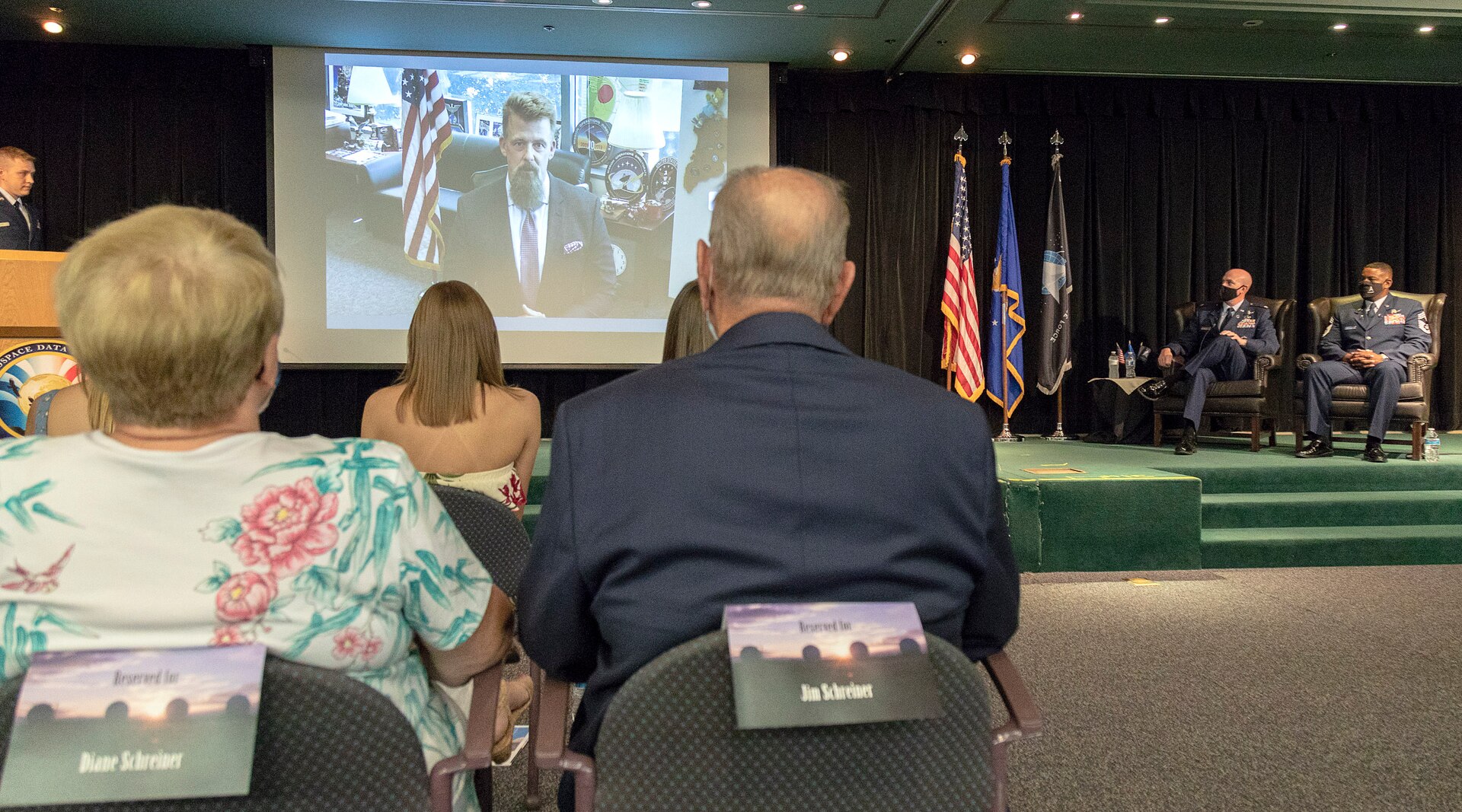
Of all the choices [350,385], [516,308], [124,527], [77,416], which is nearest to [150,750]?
[124,527]

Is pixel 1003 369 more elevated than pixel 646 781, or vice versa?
pixel 1003 369

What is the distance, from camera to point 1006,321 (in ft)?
22.6

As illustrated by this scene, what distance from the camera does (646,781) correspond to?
88 centimetres

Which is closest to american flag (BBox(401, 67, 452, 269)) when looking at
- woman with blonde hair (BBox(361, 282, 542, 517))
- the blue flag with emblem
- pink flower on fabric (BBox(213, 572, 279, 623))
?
the blue flag with emblem

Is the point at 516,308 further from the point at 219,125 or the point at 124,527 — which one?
the point at 124,527

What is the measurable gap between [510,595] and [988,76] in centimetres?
654

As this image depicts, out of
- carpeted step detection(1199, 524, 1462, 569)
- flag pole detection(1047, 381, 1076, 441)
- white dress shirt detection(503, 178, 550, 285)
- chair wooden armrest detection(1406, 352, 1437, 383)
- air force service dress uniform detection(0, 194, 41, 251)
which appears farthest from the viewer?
flag pole detection(1047, 381, 1076, 441)

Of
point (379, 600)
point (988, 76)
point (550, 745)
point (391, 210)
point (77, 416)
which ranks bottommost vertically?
point (550, 745)

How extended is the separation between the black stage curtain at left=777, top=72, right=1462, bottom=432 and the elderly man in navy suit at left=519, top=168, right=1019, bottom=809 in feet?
20.1

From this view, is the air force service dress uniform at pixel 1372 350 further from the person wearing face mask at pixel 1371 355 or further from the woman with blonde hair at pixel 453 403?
the woman with blonde hair at pixel 453 403

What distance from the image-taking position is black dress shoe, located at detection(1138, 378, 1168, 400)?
20.2ft

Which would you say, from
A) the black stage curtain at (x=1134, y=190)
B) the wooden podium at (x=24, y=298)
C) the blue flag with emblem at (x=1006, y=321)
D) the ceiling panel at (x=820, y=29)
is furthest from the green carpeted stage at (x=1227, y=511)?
the ceiling panel at (x=820, y=29)

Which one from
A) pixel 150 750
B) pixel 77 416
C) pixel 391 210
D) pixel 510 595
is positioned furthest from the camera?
pixel 391 210

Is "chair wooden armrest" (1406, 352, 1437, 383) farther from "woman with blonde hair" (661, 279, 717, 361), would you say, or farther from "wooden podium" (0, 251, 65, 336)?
"wooden podium" (0, 251, 65, 336)
